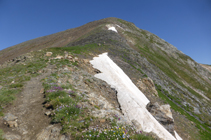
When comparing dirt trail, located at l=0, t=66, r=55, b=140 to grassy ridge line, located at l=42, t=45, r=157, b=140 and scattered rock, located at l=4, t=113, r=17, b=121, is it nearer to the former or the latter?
scattered rock, located at l=4, t=113, r=17, b=121

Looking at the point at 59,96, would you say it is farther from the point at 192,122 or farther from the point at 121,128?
the point at 192,122

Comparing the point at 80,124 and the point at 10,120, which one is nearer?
the point at 80,124

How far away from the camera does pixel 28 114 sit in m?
6.69

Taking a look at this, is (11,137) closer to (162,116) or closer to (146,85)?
(162,116)

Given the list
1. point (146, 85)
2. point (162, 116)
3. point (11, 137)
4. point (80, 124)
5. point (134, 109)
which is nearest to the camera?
point (11, 137)

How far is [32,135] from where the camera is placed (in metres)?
5.37

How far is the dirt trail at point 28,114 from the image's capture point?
5.39 metres

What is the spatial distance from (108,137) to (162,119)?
11.3 m

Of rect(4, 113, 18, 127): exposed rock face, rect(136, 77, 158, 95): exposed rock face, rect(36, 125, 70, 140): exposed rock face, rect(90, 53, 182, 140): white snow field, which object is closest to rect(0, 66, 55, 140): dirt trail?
rect(4, 113, 18, 127): exposed rock face

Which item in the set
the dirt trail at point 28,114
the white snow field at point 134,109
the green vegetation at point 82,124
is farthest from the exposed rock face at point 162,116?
the dirt trail at point 28,114

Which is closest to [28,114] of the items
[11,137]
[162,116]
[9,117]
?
[9,117]

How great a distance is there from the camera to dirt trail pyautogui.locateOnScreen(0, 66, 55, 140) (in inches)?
212

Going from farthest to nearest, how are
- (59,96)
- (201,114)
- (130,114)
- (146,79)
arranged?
(201,114)
(146,79)
(130,114)
(59,96)

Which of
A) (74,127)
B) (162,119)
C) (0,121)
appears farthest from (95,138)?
(162,119)
